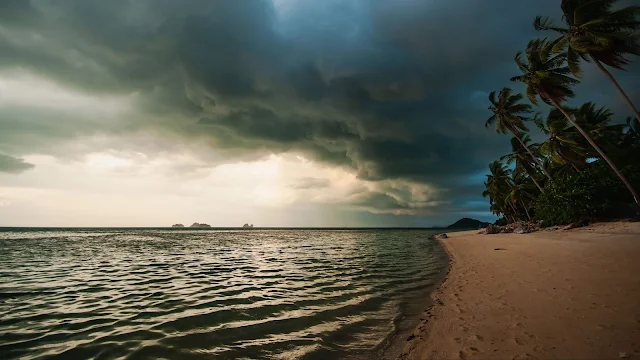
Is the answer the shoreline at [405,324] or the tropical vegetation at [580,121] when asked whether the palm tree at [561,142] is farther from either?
the shoreline at [405,324]

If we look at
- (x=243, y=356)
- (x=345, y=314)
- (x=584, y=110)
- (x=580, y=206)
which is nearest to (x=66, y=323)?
(x=243, y=356)

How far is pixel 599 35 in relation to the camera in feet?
79.9

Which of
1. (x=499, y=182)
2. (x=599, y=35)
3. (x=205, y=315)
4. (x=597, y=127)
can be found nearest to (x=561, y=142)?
(x=597, y=127)

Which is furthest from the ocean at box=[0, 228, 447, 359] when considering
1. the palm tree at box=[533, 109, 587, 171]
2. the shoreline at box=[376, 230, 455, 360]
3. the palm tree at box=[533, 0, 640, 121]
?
the palm tree at box=[533, 109, 587, 171]

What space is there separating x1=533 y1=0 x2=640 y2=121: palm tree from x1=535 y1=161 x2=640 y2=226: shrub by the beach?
512 inches

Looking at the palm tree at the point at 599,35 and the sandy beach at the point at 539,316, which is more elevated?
the palm tree at the point at 599,35

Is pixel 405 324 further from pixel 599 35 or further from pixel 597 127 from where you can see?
pixel 597 127

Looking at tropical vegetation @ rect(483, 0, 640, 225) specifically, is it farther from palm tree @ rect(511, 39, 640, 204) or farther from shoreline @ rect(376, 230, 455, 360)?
shoreline @ rect(376, 230, 455, 360)

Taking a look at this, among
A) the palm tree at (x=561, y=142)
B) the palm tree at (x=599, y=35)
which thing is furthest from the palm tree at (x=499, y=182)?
the palm tree at (x=599, y=35)

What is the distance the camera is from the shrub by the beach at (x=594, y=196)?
34.1m

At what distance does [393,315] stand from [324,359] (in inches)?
144

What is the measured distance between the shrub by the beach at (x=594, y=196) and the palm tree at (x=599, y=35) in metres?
13.0

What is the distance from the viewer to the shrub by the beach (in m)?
34.1

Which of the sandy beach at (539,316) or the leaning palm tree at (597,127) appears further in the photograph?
the leaning palm tree at (597,127)
